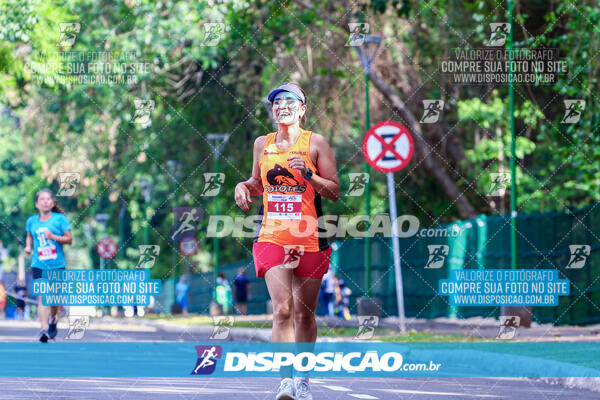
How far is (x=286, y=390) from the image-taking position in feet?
25.1

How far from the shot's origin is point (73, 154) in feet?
98.3

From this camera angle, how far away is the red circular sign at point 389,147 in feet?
55.2

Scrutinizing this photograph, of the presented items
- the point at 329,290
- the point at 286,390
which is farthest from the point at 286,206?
the point at 329,290

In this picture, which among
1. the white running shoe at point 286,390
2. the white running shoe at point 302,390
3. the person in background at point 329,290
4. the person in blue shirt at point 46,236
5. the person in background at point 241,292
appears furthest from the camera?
the person in background at point 241,292

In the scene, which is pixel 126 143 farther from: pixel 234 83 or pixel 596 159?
pixel 596 159

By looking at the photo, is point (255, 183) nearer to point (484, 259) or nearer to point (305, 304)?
point (305, 304)

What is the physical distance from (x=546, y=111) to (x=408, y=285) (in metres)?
5.15

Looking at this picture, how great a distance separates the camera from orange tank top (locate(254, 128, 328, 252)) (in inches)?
311

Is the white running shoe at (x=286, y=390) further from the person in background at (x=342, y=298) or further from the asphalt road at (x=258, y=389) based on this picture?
the person in background at (x=342, y=298)

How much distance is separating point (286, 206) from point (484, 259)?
58.1ft

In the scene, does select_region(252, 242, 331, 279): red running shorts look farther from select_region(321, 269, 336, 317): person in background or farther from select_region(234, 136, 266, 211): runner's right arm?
select_region(321, 269, 336, 317): person in background

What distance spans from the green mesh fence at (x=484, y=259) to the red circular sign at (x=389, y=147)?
193 inches

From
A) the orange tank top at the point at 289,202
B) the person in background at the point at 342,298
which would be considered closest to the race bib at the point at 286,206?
the orange tank top at the point at 289,202

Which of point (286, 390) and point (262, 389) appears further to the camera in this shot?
point (262, 389)
